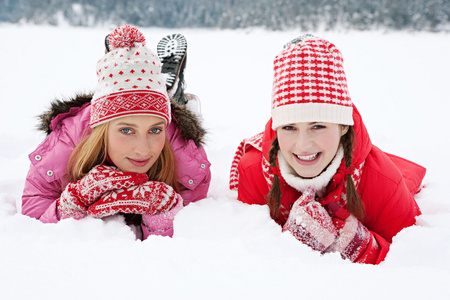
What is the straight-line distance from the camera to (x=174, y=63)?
2.98 m

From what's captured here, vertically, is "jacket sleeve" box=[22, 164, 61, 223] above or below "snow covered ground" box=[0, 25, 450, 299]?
below

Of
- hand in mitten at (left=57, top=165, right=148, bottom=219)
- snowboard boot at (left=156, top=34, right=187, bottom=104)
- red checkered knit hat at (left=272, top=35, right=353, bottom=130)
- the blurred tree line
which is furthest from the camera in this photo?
the blurred tree line

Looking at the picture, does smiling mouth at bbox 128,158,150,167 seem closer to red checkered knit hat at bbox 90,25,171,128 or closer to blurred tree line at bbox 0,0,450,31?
red checkered knit hat at bbox 90,25,171,128

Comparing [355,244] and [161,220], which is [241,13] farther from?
[355,244]

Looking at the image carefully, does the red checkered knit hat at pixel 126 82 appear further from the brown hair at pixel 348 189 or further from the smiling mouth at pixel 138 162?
the brown hair at pixel 348 189

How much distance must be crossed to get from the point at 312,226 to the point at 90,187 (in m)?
1.05

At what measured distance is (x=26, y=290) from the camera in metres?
1.02

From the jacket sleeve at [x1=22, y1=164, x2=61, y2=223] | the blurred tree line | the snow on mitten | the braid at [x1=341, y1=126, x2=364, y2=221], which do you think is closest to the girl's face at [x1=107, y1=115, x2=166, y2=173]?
the snow on mitten

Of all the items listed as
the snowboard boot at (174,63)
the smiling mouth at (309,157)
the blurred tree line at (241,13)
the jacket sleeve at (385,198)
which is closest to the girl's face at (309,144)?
the smiling mouth at (309,157)

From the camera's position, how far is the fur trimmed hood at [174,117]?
2.17m

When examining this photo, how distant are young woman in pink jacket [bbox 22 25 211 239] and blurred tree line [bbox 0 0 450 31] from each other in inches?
335

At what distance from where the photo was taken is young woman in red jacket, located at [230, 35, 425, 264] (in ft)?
5.46

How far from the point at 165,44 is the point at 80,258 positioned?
225cm

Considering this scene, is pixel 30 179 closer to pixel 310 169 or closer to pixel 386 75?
pixel 310 169
